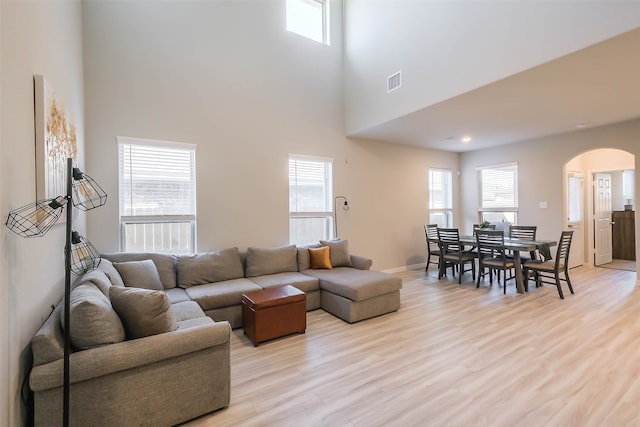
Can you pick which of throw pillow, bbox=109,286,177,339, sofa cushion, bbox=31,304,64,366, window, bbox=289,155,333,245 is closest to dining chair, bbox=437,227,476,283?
window, bbox=289,155,333,245

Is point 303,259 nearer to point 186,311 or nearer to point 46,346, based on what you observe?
point 186,311

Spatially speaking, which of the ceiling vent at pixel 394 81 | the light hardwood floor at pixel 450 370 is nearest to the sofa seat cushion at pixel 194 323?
the light hardwood floor at pixel 450 370

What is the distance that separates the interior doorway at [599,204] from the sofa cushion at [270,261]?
17.3 feet

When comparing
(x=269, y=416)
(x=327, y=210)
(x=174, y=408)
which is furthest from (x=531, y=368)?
(x=327, y=210)

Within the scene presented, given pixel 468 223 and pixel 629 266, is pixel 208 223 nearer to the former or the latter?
pixel 468 223

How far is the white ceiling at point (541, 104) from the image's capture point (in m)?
2.77

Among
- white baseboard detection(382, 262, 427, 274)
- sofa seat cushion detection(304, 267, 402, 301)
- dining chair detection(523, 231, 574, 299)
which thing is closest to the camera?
sofa seat cushion detection(304, 267, 402, 301)

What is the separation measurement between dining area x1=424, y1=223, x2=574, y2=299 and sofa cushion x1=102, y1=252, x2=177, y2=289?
14.4ft

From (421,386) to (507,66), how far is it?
3220 mm

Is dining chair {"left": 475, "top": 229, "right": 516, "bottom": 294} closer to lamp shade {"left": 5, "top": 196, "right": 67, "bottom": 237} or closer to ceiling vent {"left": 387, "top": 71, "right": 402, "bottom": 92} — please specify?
ceiling vent {"left": 387, "top": 71, "right": 402, "bottom": 92}

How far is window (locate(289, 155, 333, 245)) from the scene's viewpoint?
16.0 ft

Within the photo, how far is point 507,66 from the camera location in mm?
3057

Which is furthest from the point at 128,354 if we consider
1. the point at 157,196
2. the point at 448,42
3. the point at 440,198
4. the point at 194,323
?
the point at 440,198

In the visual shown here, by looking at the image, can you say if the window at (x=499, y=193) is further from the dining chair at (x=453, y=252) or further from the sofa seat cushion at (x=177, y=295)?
the sofa seat cushion at (x=177, y=295)
